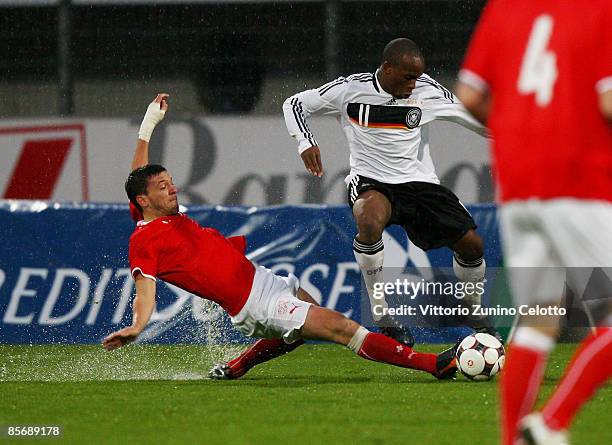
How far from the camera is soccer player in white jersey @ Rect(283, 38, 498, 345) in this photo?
716 cm

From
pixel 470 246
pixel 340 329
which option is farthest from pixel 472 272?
pixel 340 329

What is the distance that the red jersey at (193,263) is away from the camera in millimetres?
6031

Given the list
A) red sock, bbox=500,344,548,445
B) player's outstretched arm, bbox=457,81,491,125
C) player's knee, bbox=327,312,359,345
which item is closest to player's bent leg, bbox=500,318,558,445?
red sock, bbox=500,344,548,445

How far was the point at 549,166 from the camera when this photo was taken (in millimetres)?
3193

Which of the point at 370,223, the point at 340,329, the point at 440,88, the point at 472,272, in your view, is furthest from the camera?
the point at 440,88

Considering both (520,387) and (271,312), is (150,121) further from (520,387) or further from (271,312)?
(520,387)

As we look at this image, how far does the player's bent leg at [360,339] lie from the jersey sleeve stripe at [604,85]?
9.73ft

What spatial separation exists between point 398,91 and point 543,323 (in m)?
4.09

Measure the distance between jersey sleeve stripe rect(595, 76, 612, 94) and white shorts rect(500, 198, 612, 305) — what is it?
29 centimetres

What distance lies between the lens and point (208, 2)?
1091 centimetres

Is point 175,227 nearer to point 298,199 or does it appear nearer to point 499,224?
point 499,224

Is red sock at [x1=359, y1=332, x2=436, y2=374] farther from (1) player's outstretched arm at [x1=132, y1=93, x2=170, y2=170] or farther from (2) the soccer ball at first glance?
(1) player's outstretched arm at [x1=132, y1=93, x2=170, y2=170]

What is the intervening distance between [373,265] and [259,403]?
6.94 ft

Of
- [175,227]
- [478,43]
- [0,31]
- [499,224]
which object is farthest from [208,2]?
[478,43]
